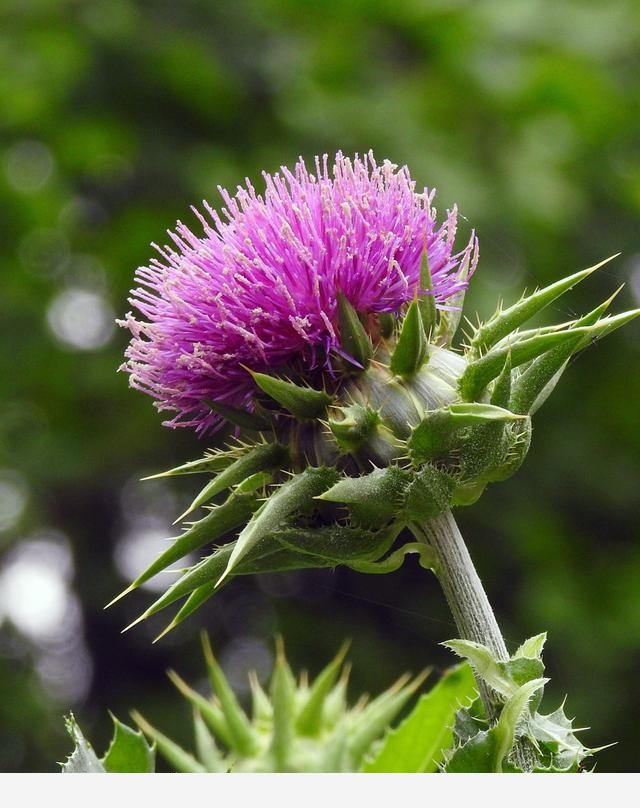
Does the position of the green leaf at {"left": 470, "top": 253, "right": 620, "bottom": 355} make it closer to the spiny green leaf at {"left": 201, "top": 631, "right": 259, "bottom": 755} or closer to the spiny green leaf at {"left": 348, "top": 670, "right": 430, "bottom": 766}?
the spiny green leaf at {"left": 348, "top": 670, "right": 430, "bottom": 766}

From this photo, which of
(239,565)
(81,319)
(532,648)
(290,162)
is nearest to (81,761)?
(239,565)

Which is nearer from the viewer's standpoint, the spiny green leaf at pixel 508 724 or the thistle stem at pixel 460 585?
the spiny green leaf at pixel 508 724

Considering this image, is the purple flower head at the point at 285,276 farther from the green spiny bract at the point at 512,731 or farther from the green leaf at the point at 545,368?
the green spiny bract at the point at 512,731

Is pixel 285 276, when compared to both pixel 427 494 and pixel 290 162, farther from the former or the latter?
pixel 290 162

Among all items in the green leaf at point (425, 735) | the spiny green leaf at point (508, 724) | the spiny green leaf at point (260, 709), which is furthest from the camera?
the spiny green leaf at point (260, 709)

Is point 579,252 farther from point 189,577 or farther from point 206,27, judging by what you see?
point 189,577

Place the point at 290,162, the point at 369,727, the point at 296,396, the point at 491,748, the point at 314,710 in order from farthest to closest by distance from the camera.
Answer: the point at 290,162 < the point at 314,710 < the point at 369,727 < the point at 296,396 < the point at 491,748

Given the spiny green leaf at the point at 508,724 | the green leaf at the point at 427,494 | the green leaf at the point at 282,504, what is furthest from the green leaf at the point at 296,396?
the spiny green leaf at the point at 508,724
